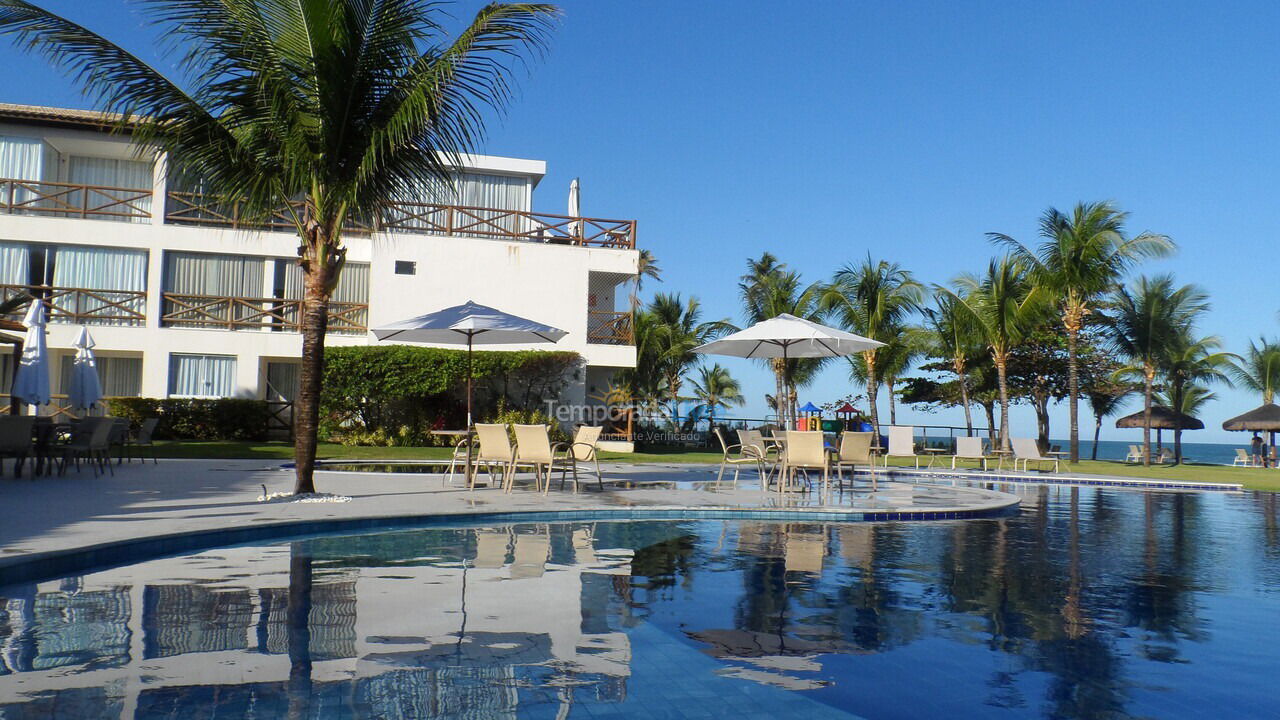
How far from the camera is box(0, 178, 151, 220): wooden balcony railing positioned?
70.7ft

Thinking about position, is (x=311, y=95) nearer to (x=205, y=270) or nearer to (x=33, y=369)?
(x=33, y=369)

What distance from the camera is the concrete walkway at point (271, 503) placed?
7.06 m

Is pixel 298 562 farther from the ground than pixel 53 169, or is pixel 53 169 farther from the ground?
pixel 53 169

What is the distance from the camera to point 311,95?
9.60m

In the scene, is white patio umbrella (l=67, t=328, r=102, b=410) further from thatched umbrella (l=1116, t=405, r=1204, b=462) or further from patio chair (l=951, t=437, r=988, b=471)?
thatched umbrella (l=1116, t=405, r=1204, b=462)

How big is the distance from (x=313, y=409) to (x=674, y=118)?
17.0 meters

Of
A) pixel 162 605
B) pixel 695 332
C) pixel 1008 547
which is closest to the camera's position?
pixel 162 605

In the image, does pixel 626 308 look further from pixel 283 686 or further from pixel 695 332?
pixel 283 686

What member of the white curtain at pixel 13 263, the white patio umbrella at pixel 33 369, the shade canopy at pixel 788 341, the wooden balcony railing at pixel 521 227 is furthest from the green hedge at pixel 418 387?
the shade canopy at pixel 788 341

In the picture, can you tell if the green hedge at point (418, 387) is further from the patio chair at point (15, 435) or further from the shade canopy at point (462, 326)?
the patio chair at point (15, 435)

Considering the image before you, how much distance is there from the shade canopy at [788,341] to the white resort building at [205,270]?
28.9ft

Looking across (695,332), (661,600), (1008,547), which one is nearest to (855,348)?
(1008,547)

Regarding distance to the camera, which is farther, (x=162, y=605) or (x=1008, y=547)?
(x=1008, y=547)

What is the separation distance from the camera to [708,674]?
12.7ft
